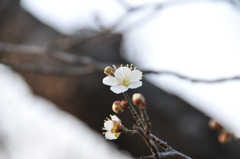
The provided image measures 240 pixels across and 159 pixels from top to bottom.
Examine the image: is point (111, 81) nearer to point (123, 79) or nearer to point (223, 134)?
point (123, 79)

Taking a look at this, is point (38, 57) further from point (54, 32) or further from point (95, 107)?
point (95, 107)

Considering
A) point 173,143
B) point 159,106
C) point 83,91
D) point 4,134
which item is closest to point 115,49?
point 83,91

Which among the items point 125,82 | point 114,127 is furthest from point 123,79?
point 114,127

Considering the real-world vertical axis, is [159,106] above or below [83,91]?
below

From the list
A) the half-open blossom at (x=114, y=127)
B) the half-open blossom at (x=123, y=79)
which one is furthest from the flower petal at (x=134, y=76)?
the half-open blossom at (x=114, y=127)

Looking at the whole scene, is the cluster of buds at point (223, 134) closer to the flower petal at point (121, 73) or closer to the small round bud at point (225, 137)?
the small round bud at point (225, 137)

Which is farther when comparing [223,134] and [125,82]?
[125,82]

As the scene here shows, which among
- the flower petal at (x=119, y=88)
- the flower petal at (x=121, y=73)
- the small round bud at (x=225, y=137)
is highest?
the flower petal at (x=121, y=73)

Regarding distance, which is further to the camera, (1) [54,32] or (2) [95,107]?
(1) [54,32]

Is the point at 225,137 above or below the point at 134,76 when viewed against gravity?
below
